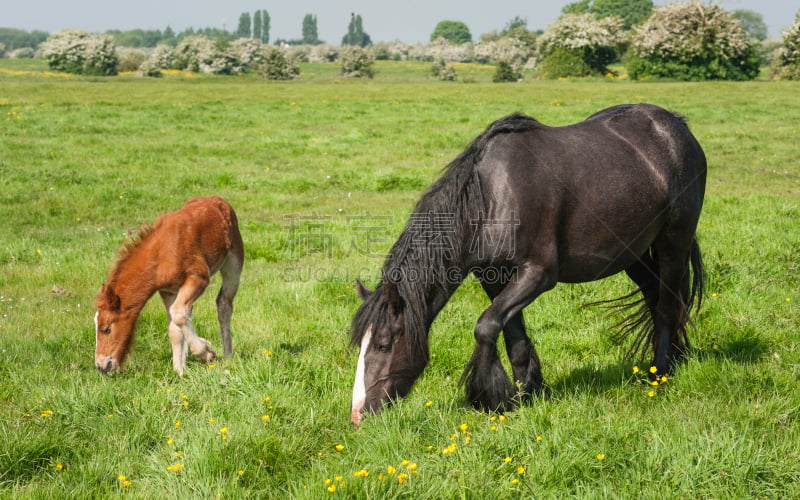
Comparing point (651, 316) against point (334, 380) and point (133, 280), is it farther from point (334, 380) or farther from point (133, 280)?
point (133, 280)

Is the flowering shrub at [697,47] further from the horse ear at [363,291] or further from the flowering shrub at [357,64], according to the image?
the horse ear at [363,291]

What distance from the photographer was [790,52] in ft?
172

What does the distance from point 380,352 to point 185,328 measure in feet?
6.40

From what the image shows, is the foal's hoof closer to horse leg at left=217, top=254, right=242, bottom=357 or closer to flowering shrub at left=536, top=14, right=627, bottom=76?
horse leg at left=217, top=254, right=242, bottom=357

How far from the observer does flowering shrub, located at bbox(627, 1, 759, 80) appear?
5147 centimetres

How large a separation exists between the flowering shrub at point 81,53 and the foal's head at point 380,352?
69.7 meters

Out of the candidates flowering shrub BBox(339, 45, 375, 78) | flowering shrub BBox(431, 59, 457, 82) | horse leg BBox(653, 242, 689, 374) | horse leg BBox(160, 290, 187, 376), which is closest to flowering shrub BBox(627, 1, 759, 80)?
flowering shrub BBox(431, 59, 457, 82)

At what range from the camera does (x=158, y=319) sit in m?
6.64

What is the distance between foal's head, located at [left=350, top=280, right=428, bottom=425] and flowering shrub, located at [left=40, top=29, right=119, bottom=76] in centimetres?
6967

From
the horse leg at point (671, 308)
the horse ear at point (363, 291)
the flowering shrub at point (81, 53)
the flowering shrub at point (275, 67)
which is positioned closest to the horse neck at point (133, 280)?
the horse ear at point (363, 291)

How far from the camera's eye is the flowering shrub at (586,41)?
202ft

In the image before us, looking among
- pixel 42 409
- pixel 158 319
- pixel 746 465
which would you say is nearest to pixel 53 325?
pixel 158 319

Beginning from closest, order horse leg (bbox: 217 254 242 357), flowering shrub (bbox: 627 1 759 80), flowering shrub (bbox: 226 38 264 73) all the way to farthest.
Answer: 1. horse leg (bbox: 217 254 242 357)
2. flowering shrub (bbox: 627 1 759 80)
3. flowering shrub (bbox: 226 38 264 73)

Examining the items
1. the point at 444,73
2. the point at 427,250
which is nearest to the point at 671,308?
the point at 427,250
